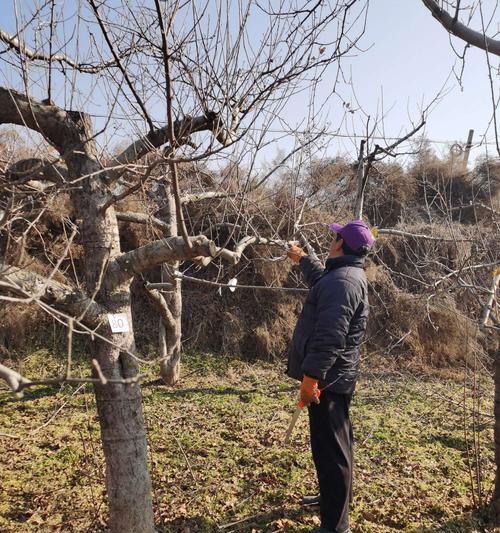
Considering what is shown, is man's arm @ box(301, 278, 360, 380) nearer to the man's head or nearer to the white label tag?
the man's head

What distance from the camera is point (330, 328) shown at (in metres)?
2.51

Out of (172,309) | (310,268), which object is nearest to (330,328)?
(310,268)

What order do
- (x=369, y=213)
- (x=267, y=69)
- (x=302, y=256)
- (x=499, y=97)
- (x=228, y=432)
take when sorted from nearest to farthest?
(x=499, y=97) → (x=267, y=69) → (x=302, y=256) → (x=228, y=432) → (x=369, y=213)

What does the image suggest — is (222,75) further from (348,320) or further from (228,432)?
(228,432)

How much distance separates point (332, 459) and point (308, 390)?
489 millimetres

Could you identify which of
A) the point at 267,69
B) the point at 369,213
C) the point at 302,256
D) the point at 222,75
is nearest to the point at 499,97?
the point at 267,69

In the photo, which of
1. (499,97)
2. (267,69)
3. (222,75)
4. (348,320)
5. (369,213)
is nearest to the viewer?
(499,97)

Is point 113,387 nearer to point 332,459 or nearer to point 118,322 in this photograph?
point 118,322

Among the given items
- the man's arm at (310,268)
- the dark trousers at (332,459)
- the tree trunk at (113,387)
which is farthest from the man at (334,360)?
the tree trunk at (113,387)

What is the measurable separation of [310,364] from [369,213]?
841cm

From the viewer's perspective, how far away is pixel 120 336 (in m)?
Result: 2.47

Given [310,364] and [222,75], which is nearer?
[222,75]

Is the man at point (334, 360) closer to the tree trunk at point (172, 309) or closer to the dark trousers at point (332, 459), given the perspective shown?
the dark trousers at point (332, 459)

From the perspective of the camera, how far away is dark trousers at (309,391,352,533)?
261cm
